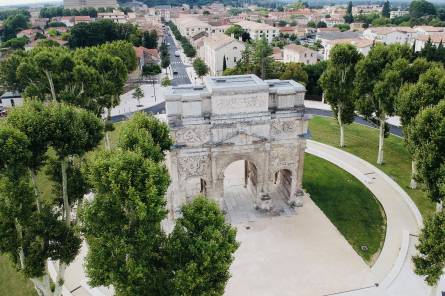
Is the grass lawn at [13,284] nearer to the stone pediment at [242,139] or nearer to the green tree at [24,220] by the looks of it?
the green tree at [24,220]

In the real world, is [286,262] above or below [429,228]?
below

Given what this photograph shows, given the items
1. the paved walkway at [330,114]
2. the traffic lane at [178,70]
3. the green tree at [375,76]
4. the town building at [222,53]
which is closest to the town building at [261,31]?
the traffic lane at [178,70]

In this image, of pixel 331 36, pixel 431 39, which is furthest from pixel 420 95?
pixel 331 36

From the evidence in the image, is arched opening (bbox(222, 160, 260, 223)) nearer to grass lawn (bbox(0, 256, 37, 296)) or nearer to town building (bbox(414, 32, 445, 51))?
grass lawn (bbox(0, 256, 37, 296))

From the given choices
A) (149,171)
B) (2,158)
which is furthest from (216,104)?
(2,158)

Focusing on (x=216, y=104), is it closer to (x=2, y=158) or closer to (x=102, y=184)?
(x=102, y=184)

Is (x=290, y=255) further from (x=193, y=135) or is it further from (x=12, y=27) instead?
(x=12, y=27)

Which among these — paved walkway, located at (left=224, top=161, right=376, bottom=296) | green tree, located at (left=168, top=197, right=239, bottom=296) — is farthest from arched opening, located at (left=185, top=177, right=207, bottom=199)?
green tree, located at (left=168, top=197, right=239, bottom=296)
